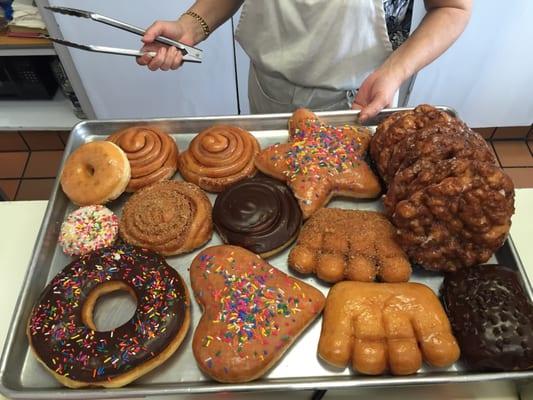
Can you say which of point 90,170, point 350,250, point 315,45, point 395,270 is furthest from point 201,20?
point 395,270

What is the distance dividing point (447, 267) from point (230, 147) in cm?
81

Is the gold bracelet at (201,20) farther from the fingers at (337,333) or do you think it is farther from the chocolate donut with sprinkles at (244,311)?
the fingers at (337,333)

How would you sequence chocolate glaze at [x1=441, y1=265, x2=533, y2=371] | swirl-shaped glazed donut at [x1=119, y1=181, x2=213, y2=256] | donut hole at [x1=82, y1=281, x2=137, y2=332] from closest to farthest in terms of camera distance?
chocolate glaze at [x1=441, y1=265, x2=533, y2=371]
donut hole at [x1=82, y1=281, x2=137, y2=332]
swirl-shaped glazed donut at [x1=119, y1=181, x2=213, y2=256]

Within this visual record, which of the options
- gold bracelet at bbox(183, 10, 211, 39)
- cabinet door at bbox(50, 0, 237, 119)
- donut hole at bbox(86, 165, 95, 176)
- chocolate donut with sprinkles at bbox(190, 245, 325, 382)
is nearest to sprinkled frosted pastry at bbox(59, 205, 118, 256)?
donut hole at bbox(86, 165, 95, 176)

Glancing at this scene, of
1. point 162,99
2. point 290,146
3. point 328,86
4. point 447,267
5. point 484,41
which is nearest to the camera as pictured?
point 447,267

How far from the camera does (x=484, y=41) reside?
267cm

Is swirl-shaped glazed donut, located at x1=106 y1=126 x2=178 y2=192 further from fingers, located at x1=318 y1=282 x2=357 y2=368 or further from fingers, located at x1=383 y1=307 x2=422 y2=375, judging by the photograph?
fingers, located at x1=383 y1=307 x2=422 y2=375

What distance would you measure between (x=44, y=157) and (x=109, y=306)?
220 cm

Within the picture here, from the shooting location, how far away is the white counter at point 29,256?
130cm

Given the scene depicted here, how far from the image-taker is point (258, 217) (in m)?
Answer: 1.51

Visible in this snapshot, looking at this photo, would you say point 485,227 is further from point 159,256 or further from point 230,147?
point 159,256

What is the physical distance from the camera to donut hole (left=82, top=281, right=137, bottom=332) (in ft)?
4.58

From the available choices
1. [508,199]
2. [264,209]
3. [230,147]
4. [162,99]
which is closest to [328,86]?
[230,147]

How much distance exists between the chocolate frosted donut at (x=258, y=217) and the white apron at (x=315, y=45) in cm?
53
